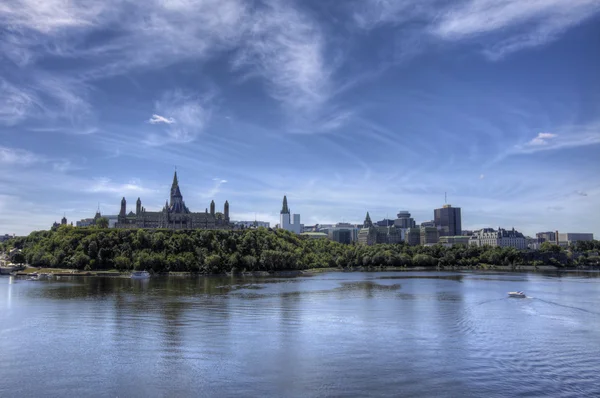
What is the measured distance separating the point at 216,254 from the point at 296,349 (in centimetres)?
10018

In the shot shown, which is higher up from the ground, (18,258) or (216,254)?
(216,254)

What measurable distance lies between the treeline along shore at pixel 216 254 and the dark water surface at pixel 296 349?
65.1m

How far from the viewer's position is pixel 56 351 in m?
33.9

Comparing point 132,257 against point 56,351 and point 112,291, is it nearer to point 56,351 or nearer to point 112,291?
point 112,291

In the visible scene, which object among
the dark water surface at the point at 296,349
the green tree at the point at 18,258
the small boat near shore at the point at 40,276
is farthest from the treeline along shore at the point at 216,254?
the dark water surface at the point at 296,349

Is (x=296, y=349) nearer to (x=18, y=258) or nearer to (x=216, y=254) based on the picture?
(x=216, y=254)

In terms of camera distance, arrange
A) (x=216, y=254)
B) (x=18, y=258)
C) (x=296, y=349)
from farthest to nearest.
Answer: (x=18, y=258) < (x=216, y=254) < (x=296, y=349)

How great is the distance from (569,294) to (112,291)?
235 ft

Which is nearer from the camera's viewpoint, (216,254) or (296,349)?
(296,349)

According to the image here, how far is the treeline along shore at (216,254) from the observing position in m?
125

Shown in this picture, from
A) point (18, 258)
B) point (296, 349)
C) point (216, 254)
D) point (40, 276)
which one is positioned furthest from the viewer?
point (18, 258)

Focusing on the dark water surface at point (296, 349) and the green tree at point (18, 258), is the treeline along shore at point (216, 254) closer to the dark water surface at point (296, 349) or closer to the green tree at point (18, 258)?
the green tree at point (18, 258)

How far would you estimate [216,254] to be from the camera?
13188 centimetres

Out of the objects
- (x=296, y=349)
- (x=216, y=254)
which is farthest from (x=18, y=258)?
(x=296, y=349)
